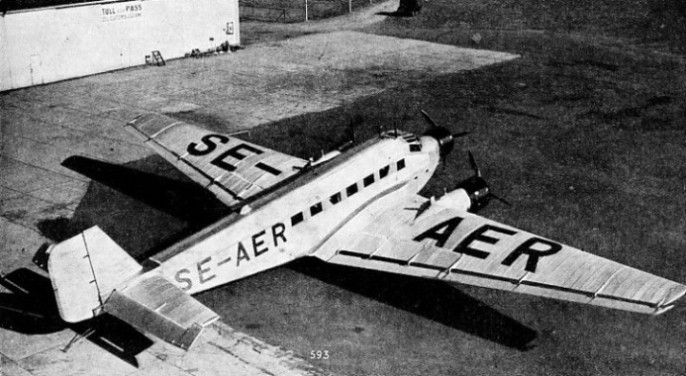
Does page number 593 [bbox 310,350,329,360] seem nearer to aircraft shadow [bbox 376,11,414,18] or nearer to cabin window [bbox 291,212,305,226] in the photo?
cabin window [bbox 291,212,305,226]

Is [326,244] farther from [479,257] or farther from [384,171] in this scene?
[479,257]

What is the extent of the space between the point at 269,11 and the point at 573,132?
41.4 m

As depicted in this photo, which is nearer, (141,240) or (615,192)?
(141,240)

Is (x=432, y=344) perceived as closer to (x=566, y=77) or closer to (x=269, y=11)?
(x=566, y=77)

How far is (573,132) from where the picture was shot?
36125 millimetres

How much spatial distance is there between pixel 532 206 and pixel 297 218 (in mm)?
11163

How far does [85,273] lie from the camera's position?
55.0 feet

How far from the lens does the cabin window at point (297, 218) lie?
2088cm

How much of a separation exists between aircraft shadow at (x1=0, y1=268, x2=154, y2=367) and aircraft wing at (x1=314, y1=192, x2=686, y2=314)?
6.22 metres

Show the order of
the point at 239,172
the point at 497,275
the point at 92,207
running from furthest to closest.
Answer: the point at 92,207 < the point at 239,172 < the point at 497,275

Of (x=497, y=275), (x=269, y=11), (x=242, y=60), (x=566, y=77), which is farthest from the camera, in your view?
(x=269, y=11)

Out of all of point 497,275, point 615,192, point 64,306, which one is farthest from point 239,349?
point 615,192

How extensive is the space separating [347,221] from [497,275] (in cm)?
563

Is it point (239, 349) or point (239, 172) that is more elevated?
point (239, 172)
